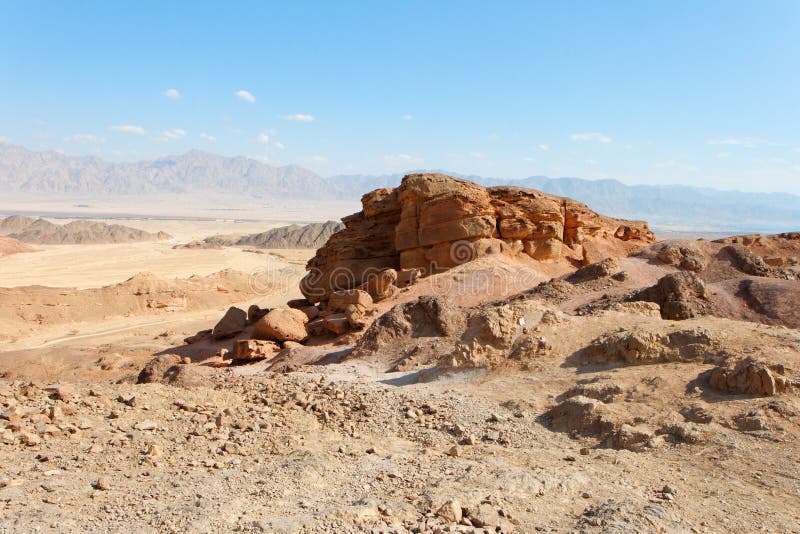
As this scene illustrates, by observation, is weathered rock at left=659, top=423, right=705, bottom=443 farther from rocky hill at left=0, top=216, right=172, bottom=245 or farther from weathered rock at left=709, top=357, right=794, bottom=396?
rocky hill at left=0, top=216, right=172, bottom=245

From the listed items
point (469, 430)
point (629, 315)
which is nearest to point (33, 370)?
point (469, 430)

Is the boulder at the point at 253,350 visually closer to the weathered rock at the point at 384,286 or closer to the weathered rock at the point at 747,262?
the weathered rock at the point at 384,286

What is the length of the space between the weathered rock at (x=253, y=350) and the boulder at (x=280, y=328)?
542mm

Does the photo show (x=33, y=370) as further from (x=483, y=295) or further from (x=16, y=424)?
(x=483, y=295)

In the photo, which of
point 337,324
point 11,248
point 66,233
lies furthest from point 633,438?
point 66,233

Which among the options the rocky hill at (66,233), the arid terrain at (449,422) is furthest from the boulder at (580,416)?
the rocky hill at (66,233)

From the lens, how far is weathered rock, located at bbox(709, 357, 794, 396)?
21.9ft

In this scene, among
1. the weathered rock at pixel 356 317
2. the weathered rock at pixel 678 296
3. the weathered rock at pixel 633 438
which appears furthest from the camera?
the weathered rock at pixel 356 317

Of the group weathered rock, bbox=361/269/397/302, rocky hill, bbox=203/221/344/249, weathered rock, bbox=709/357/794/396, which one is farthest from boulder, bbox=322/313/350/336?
rocky hill, bbox=203/221/344/249

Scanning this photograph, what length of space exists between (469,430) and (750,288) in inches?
406

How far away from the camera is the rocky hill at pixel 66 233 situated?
6091 centimetres

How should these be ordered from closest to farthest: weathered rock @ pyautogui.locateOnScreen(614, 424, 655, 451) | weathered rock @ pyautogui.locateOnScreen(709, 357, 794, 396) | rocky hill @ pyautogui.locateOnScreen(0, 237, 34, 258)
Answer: weathered rock @ pyautogui.locateOnScreen(614, 424, 655, 451) < weathered rock @ pyautogui.locateOnScreen(709, 357, 794, 396) < rocky hill @ pyautogui.locateOnScreen(0, 237, 34, 258)

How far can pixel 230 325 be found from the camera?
56.5 feet

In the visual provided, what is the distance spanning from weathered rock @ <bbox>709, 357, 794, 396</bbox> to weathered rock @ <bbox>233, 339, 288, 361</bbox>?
9.94 metres
